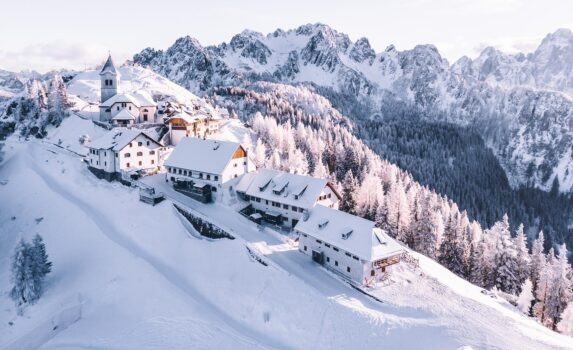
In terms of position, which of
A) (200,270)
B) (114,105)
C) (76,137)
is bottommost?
(200,270)

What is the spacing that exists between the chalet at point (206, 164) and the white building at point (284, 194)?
361cm

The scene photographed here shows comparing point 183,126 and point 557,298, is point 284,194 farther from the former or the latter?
point 557,298

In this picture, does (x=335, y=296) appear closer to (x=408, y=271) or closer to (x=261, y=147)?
(x=408, y=271)

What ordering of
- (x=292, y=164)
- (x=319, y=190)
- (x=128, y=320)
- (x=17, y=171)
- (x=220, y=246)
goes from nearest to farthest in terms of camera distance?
1. (x=128, y=320)
2. (x=220, y=246)
3. (x=319, y=190)
4. (x=17, y=171)
5. (x=292, y=164)

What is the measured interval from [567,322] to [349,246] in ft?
109

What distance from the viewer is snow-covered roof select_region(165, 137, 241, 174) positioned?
70.4 metres

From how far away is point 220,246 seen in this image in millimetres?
54969

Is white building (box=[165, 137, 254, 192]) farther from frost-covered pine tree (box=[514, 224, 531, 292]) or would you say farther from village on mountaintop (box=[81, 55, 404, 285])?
frost-covered pine tree (box=[514, 224, 531, 292])

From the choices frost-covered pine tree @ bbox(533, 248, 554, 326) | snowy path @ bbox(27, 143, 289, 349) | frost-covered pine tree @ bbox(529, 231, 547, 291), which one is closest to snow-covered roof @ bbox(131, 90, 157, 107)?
snowy path @ bbox(27, 143, 289, 349)

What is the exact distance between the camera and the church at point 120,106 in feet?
327

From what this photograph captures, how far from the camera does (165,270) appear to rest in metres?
52.8

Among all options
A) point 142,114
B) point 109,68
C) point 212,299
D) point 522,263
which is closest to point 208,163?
point 212,299

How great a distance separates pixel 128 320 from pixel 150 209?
21724mm

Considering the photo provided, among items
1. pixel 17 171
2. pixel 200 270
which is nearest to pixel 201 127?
pixel 17 171
